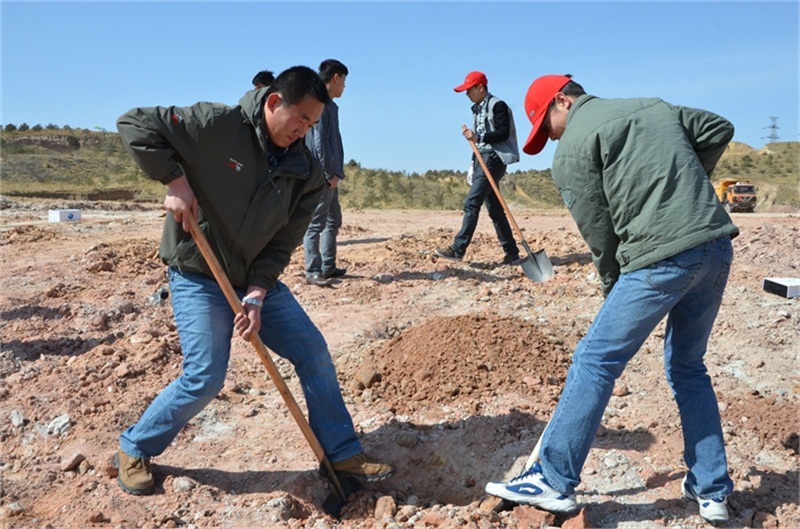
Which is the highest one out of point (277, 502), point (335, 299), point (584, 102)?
point (584, 102)

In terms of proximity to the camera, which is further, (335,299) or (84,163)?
(84,163)

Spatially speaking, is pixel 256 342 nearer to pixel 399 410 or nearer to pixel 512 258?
pixel 399 410

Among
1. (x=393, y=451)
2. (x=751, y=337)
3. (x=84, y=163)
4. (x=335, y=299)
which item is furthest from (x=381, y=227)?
(x=84, y=163)

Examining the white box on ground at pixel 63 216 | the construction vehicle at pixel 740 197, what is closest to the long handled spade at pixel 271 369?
the white box on ground at pixel 63 216

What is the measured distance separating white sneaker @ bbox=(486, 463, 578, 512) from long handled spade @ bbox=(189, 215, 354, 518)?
31.9 inches

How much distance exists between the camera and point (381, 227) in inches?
541

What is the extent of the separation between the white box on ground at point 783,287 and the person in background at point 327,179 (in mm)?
3664

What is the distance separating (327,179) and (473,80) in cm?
209

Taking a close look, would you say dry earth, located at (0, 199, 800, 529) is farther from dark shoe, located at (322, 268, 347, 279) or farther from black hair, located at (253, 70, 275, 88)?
black hair, located at (253, 70, 275, 88)

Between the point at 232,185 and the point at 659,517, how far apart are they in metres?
2.44

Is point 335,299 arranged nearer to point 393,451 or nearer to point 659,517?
point 393,451

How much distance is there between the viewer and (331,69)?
A: 6582 millimetres

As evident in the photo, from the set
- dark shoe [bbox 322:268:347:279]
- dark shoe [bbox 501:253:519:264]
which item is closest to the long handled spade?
dark shoe [bbox 322:268:347:279]

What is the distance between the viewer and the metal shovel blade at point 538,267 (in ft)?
24.1
